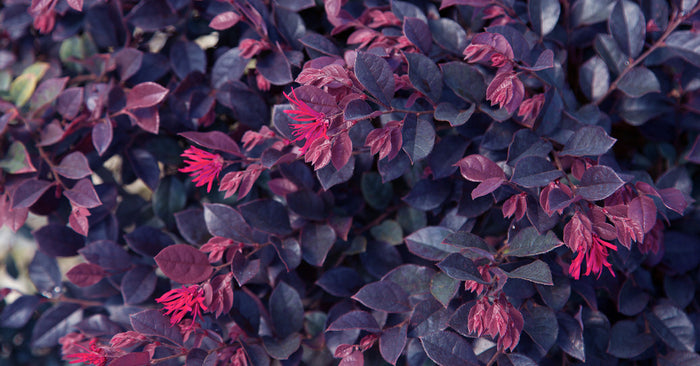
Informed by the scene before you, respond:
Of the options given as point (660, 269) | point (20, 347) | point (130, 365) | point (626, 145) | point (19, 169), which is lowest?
point (20, 347)

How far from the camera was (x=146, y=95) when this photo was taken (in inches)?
38.7

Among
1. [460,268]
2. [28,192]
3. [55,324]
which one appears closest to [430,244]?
[460,268]

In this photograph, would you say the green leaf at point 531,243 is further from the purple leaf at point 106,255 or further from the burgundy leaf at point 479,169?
the purple leaf at point 106,255

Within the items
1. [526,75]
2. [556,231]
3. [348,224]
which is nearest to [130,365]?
[348,224]

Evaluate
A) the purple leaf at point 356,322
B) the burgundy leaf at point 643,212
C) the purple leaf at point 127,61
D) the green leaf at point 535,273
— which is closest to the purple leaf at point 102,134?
the purple leaf at point 127,61

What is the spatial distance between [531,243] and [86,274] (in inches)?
34.2

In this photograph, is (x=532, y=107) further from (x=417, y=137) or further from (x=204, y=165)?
(x=204, y=165)

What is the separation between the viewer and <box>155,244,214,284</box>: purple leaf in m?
0.86

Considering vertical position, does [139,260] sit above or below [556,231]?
below

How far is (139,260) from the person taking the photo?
3.56 feet

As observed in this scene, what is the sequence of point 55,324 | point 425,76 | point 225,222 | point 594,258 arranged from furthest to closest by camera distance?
point 55,324 → point 225,222 → point 425,76 → point 594,258

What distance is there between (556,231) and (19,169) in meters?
1.03

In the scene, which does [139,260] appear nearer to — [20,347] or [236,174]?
[236,174]

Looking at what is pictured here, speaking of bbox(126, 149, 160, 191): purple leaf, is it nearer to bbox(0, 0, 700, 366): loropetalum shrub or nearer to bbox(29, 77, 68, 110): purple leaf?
bbox(0, 0, 700, 366): loropetalum shrub
